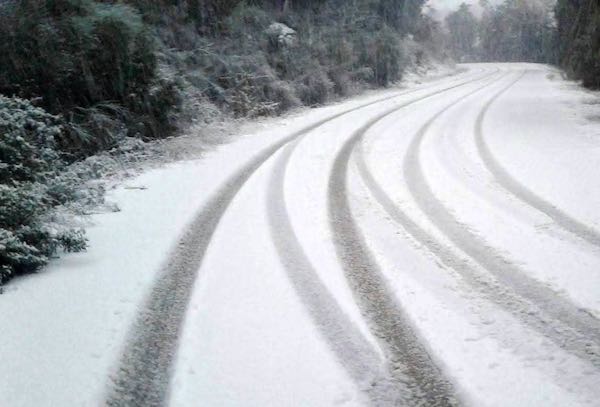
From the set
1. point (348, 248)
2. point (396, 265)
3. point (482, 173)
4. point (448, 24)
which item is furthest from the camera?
point (448, 24)

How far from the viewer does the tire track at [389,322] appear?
108 inches

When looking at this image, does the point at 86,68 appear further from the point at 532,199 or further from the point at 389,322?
the point at 532,199

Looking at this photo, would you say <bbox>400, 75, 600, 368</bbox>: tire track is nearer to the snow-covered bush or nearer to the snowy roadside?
the snowy roadside

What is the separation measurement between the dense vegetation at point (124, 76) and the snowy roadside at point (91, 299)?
1.30 feet

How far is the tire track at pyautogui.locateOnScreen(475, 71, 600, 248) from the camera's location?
4.89 meters

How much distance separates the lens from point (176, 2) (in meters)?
14.6

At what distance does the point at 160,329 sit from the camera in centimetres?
350

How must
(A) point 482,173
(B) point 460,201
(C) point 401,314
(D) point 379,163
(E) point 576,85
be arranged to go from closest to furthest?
(C) point 401,314
(B) point 460,201
(A) point 482,173
(D) point 379,163
(E) point 576,85

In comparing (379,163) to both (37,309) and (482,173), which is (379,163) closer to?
(482,173)

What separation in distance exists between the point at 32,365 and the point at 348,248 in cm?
295

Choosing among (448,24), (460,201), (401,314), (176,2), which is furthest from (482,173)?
(448,24)

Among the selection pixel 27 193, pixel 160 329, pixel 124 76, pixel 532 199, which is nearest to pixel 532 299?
pixel 532 199

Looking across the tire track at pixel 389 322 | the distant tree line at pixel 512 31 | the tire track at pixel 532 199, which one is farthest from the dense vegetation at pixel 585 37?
the tire track at pixel 389 322

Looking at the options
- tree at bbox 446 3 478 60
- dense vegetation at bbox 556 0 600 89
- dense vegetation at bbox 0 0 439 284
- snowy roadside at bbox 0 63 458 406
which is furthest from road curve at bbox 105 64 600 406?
tree at bbox 446 3 478 60
